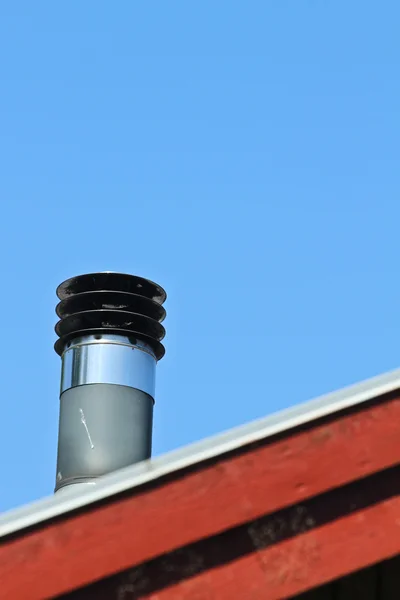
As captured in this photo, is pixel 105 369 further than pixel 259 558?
Yes

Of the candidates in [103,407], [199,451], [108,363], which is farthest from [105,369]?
[199,451]

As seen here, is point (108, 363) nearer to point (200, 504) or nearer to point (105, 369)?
point (105, 369)

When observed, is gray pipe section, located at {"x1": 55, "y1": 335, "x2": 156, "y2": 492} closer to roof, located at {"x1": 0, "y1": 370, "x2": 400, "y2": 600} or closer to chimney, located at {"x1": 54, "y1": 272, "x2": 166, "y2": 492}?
chimney, located at {"x1": 54, "y1": 272, "x2": 166, "y2": 492}

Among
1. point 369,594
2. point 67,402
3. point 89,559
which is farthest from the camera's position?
point 67,402

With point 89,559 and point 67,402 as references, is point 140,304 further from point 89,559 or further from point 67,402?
point 89,559

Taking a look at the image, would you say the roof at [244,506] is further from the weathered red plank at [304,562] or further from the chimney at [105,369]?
the chimney at [105,369]

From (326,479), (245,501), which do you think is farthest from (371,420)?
(245,501)

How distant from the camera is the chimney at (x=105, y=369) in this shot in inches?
279

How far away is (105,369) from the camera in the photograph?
7410 millimetres

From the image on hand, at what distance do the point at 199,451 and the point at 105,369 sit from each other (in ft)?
15.4

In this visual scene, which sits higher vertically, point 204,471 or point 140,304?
point 140,304

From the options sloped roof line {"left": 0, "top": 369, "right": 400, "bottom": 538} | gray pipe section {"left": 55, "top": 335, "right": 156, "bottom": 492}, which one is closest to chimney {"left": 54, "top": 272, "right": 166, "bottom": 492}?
gray pipe section {"left": 55, "top": 335, "right": 156, "bottom": 492}

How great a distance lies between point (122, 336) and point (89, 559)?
4.94 meters

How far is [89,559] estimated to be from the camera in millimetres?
2639
